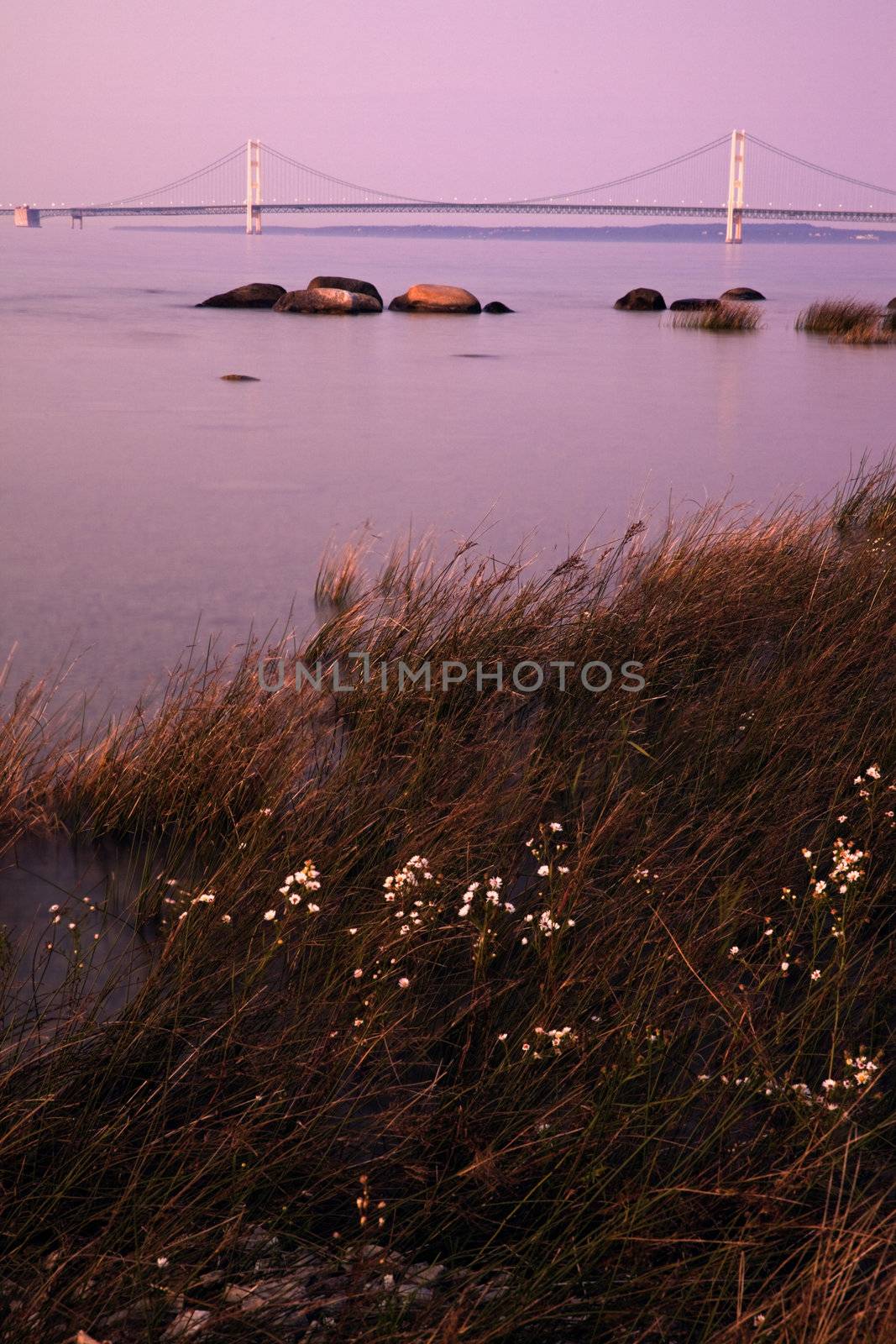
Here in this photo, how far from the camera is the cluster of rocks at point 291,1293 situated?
5.18 ft

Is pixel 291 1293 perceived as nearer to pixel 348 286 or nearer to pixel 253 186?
pixel 348 286

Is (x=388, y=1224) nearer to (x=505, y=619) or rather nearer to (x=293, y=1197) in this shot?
(x=293, y=1197)

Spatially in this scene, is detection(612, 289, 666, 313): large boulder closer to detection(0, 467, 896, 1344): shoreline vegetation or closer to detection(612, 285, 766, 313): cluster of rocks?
detection(612, 285, 766, 313): cluster of rocks

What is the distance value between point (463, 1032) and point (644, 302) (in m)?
24.0

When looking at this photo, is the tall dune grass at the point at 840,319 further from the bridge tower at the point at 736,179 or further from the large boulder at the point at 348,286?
the bridge tower at the point at 736,179

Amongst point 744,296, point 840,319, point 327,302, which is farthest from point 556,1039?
point 744,296

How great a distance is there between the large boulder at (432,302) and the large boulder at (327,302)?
0.96 m

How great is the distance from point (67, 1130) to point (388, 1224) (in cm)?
53

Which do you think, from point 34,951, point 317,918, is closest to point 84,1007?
point 34,951

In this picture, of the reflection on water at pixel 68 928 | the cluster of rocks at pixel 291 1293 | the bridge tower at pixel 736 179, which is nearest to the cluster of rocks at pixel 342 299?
the reflection on water at pixel 68 928

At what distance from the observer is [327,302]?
20.8m

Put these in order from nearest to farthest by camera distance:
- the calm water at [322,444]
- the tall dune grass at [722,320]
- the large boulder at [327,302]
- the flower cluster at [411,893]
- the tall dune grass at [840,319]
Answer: the flower cluster at [411,893]
the calm water at [322,444]
the tall dune grass at [840,319]
the tall dune grass at [722,320]
the large boulder at [327,302]

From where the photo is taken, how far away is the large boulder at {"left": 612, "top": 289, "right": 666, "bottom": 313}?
80.1 feet

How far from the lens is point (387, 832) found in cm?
281
